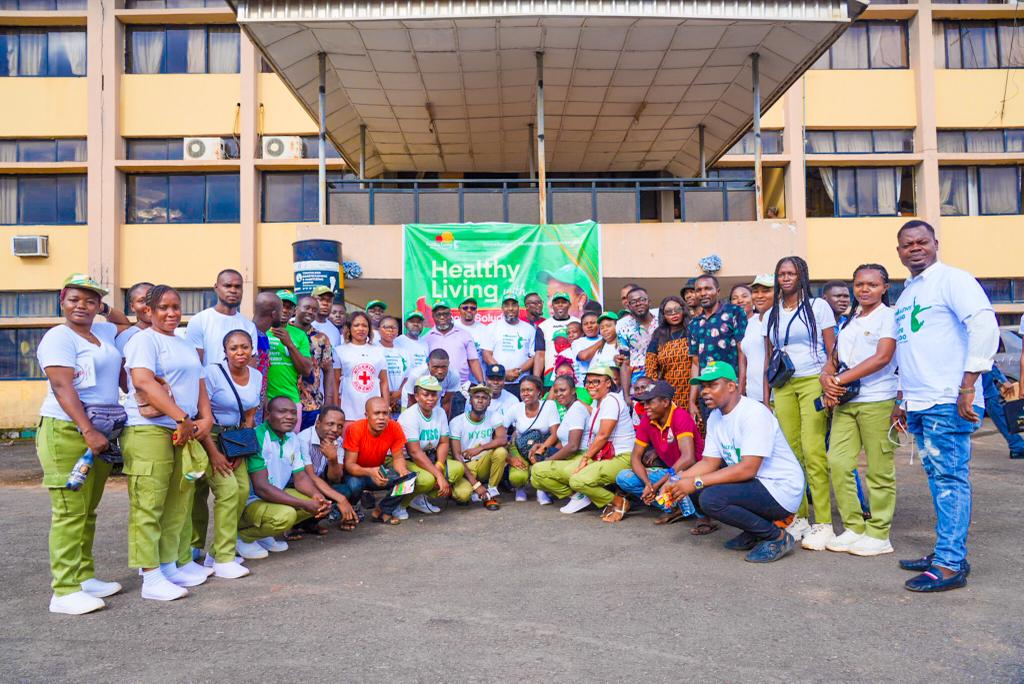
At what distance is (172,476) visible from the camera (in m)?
4.57

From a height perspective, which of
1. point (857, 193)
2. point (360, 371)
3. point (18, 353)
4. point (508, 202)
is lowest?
point (360, 371)

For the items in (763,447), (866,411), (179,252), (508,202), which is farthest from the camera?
(179,252)

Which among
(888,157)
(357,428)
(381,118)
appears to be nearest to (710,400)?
(357,428)

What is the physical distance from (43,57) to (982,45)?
939 inches

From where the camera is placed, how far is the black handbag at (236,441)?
4.83 m

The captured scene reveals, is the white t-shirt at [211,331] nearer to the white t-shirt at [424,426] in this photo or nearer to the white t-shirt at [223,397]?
the white t-shirt at [223,397]

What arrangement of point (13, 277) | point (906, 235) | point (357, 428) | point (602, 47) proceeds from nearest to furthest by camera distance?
point (906, 235), point (357, 428), point (602, 47), point (13, 277)

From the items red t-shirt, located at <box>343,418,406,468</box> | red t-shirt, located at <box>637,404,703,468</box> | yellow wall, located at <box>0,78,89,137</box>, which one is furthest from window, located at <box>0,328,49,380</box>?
red t-shirt, located at <box>637,404,703,468</box>

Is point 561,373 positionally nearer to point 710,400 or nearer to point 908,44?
point 710,400

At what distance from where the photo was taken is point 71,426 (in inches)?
164

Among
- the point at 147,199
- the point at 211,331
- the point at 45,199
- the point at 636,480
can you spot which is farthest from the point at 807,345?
the point at 45,199

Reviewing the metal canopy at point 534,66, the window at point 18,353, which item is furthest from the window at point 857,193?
the window at point 18,353

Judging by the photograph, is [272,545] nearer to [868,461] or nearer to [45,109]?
[868,461]

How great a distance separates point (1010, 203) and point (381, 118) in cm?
1624
